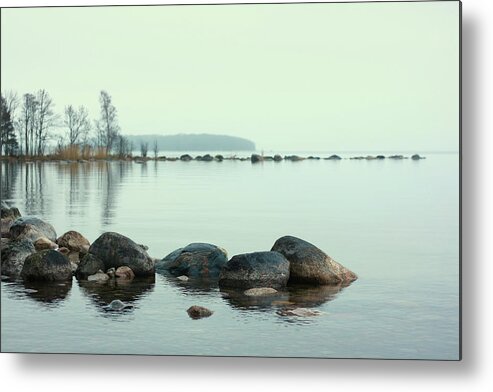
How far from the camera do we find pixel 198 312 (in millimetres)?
6305

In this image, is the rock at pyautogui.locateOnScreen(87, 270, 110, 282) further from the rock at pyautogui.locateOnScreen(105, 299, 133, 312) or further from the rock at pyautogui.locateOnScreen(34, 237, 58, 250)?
the rock at pyautogui.locateOnScreen(105, 299, 133, 312)

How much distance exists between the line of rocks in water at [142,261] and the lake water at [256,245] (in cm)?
8

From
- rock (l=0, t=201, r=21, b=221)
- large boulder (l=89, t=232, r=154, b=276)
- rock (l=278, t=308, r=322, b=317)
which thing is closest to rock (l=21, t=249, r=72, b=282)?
large boulder (l=89, t=232, r=154, b=276)

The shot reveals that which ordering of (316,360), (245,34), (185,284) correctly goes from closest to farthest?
(316,360)
(245,34)
(185,284)

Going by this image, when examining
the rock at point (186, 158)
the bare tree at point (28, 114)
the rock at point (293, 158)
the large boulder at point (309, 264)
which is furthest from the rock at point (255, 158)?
the bare tree at point (28, 114)

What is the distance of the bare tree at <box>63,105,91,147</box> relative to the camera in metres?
6.51

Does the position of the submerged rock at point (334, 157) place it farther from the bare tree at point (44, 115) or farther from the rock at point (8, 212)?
the rock at point (8, 212)

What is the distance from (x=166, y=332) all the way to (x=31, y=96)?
80.2 inches

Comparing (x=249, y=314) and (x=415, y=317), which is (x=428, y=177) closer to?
(x=415, y=317)

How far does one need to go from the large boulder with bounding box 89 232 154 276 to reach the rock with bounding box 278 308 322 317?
4.11 ft

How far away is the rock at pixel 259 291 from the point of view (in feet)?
21.8

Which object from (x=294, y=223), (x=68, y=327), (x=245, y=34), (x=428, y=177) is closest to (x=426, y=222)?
(x=428, y=177)

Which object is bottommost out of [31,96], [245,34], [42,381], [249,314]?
[42,381]

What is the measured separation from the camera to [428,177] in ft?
20.1
